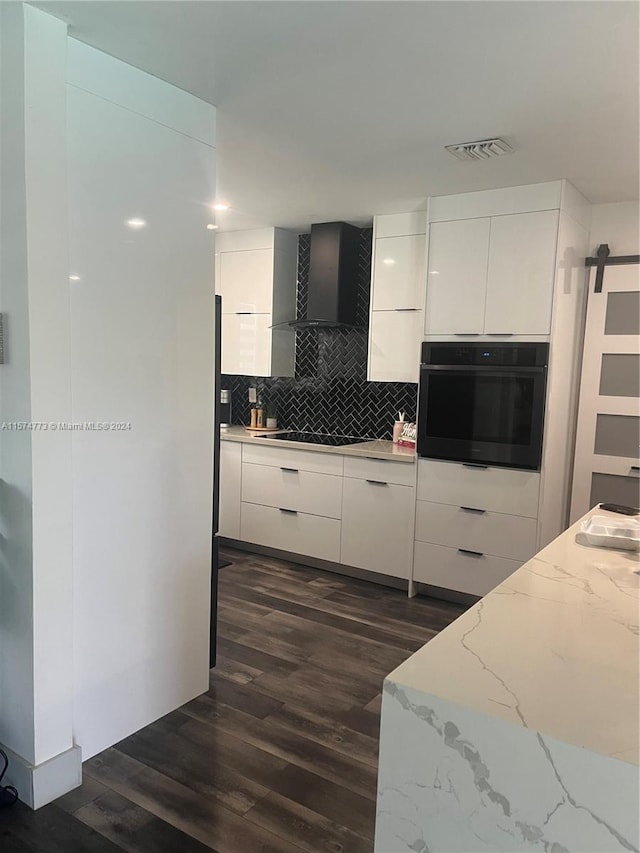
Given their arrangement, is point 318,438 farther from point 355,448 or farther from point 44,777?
point 44,777

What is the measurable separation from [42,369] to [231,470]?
2.84m

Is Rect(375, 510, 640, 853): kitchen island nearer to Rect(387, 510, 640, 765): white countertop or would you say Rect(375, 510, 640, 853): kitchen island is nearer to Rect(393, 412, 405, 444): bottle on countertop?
Rect(387, 510, 640, 765): white countertop

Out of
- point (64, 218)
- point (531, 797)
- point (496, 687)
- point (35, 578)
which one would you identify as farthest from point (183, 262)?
point (531, 797)

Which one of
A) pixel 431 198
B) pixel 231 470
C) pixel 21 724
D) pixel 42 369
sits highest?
pixel 431 198

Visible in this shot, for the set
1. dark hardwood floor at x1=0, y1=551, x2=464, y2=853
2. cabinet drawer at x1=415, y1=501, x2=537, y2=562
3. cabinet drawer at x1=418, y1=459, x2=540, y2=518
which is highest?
cabinet drawer at x1=418, y1=459, x2=540, y2=518

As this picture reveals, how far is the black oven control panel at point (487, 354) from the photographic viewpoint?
137 inches

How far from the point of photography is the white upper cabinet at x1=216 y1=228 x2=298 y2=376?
15.7 ft

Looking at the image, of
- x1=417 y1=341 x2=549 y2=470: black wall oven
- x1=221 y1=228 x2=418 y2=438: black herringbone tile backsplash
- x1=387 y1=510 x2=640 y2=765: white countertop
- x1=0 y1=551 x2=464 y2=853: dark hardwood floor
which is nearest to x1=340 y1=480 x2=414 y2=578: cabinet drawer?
x1=417 y1=341 x2=549 y2=470: black wall oven

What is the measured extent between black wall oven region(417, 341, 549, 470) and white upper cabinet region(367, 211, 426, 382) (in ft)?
1.02

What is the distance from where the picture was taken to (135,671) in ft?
7.97

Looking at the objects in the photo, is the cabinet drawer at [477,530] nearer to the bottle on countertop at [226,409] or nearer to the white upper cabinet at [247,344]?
the white upper cabinet at [247,344]

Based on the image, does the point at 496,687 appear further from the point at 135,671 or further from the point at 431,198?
the point at 431,198

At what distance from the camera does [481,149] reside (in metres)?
2.86

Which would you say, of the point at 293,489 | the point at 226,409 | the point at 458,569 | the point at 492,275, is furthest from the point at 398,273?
the point at 226,409
